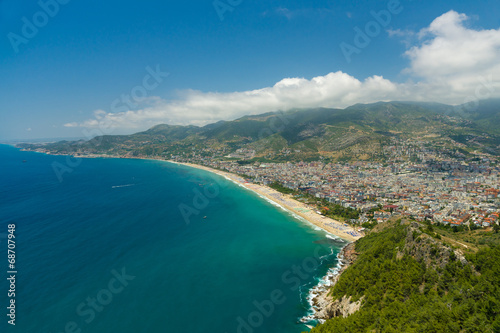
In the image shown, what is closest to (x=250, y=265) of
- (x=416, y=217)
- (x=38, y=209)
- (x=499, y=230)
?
(x=499, y=230)

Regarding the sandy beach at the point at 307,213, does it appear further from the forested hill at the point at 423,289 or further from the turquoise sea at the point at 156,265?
the forested hill at the point at 423,289

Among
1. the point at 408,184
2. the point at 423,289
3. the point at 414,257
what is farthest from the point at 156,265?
the point at 408,184

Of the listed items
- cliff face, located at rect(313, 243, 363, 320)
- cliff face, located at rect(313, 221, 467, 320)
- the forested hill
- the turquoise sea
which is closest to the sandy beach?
the turquoise sea

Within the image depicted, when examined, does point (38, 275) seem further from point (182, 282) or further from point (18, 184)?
point (18, 184)

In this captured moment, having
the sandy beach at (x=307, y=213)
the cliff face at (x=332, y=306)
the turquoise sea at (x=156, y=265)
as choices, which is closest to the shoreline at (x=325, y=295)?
the cliff face at (x=332, y=306)

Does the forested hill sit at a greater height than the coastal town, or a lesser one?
greater

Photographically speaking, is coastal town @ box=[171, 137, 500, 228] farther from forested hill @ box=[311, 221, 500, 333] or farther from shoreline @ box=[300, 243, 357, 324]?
forested hill @ box=[311, 221, 500, 333]
